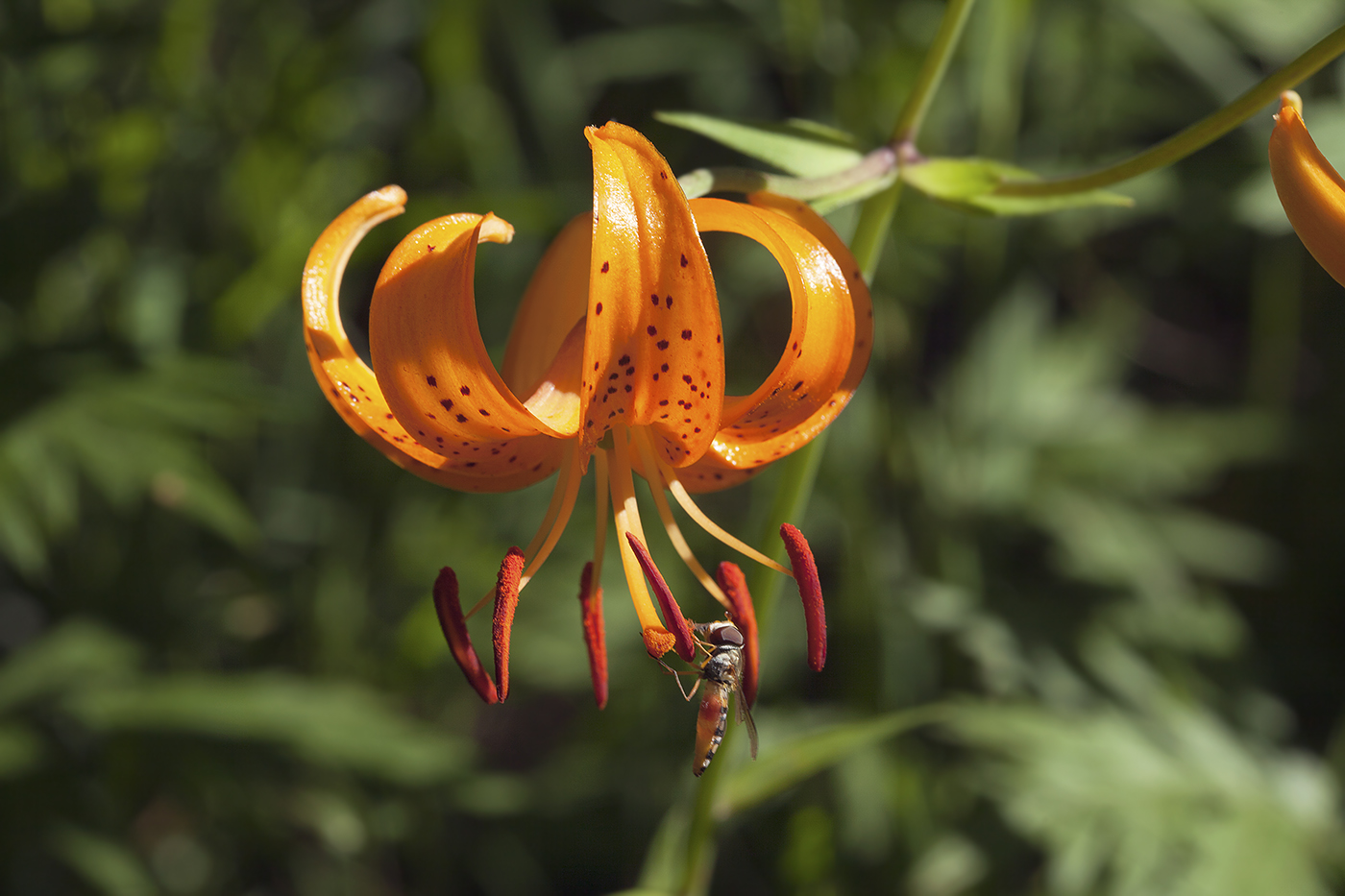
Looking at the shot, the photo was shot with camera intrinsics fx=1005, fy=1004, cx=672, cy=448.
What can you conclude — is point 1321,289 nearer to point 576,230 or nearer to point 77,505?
point 576,230

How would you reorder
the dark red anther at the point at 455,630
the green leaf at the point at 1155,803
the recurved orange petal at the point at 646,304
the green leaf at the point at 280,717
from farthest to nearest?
1. the green leaf at the point at 280,717
2. the green leaf at the point at 1155,803
3. the dark red anther at the point at 455,630
4. the recurved orange petal at the point at 646,304

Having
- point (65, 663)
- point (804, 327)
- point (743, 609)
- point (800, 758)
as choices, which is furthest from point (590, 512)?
point (804, 327)

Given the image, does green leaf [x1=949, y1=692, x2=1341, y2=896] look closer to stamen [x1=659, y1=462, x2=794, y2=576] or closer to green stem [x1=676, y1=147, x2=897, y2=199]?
stamen [x1=659, y1=462, x2=794, y2=576]

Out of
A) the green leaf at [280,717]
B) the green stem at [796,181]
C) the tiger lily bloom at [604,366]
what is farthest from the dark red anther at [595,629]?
the green leaf at [280,717]

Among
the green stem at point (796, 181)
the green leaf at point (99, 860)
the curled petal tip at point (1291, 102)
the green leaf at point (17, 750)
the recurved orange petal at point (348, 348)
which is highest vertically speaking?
the curled petal tip at point (1291, 102)

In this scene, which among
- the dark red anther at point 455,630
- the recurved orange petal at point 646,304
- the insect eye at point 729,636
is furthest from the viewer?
the insect eye at point 729,636

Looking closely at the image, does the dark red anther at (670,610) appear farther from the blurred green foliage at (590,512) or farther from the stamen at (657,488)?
the blurred green foliage at (590,512)

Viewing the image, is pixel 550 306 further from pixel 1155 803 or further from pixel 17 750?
pixel 17 750

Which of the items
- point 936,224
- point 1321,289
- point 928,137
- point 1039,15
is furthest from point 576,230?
point 1321,289
